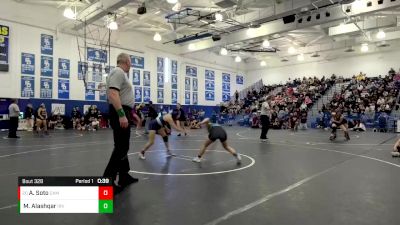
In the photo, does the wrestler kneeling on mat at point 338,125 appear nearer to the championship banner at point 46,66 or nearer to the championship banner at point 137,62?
the championship banner at point 137,62

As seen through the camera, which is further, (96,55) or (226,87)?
(226,87)

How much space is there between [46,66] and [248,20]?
12.8 m

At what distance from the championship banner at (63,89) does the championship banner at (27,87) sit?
5.40 feet

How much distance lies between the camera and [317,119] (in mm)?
23281

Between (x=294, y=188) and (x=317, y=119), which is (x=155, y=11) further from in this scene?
(x=294, y=188)

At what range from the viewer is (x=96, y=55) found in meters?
22.4

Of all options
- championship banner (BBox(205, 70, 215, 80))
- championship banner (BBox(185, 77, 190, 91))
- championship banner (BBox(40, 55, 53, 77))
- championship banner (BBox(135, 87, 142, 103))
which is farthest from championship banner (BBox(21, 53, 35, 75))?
championship banner (BBox(205, 70, 215, 80))

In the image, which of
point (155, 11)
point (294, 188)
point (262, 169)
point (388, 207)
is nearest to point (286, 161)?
point (262, 169)

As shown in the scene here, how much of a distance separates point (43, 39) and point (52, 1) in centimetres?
255

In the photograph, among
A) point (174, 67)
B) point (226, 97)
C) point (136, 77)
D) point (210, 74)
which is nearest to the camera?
point (136, 77)

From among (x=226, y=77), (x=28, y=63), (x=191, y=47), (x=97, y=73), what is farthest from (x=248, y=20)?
(x=226, y=77)

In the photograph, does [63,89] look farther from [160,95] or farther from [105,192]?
[105,192]

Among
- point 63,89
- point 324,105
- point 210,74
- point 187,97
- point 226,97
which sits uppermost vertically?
point 210,74
